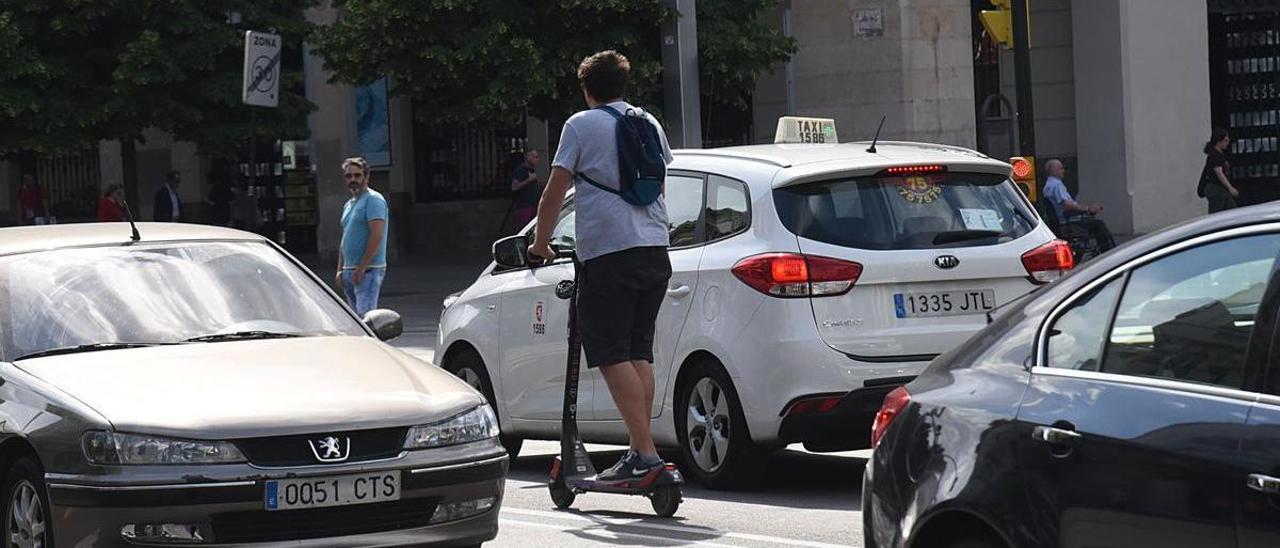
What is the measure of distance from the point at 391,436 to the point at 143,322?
4.20 ft

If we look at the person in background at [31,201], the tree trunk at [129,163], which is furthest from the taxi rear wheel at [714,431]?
the person in background at [31,201]

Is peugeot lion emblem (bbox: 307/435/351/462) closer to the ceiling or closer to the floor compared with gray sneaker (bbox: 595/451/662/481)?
closer to the ceiling

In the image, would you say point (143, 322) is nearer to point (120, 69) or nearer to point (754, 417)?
point (754, 417)

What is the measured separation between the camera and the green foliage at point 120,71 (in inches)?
1198

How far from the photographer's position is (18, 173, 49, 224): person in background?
40688 millimetres

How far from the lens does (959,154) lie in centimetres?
1000

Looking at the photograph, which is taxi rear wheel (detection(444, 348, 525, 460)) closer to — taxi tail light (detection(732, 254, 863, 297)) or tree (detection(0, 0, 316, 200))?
taxi tail light (detection(732, 254, 863, 297))

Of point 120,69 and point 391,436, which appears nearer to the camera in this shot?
point 391,436

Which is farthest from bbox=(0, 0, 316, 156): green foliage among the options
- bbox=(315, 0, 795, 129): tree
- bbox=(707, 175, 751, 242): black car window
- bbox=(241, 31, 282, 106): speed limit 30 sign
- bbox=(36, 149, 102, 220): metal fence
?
bbox=(707, 175, 751, 242): black car window

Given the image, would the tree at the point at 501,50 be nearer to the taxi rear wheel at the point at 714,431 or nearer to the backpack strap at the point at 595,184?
the taxi rear wheel at the point at 714,431

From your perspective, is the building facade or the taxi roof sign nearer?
the taxi roof sign

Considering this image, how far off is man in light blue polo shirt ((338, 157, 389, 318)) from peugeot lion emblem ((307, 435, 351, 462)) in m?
8.90

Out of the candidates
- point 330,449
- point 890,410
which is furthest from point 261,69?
point 890,410

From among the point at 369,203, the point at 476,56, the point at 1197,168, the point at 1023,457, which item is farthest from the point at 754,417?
the point at 1197,168
